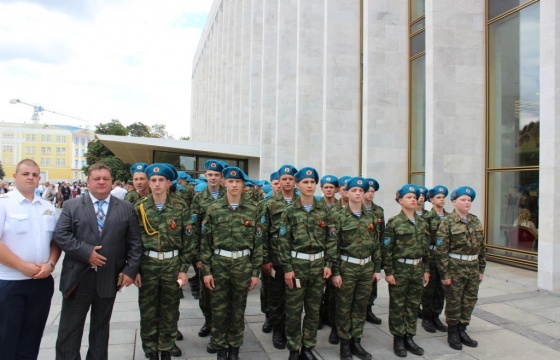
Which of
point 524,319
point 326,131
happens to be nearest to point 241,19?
point 326,131

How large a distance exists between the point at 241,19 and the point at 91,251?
2752 centimetres

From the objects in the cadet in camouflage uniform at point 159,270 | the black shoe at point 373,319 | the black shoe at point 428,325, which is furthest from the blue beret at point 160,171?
the black shoe at point 428,325

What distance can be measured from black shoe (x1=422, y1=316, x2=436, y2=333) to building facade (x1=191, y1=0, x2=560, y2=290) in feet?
10.2

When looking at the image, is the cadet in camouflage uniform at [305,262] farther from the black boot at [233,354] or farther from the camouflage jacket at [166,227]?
the camouflage jacket at [166,227]

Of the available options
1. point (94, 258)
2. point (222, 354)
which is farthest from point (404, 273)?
point (94, 258)

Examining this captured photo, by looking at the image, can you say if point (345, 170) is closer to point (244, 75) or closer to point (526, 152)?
point (526, 152)

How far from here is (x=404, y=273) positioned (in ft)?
15.0

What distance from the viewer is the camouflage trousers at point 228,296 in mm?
4152

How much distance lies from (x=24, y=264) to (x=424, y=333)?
181 inches

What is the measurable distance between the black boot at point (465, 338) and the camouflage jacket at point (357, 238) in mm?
1363

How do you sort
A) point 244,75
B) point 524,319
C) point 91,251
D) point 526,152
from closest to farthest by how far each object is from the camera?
1. point 91,251
2. point 524,319
3. point 526,152
4. point 244,75

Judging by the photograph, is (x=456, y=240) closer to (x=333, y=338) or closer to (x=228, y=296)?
(x=333, y=338)

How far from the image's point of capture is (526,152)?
30.5 ft

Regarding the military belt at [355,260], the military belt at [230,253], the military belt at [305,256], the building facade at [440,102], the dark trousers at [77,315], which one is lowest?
the dark trousers at [77,315]
